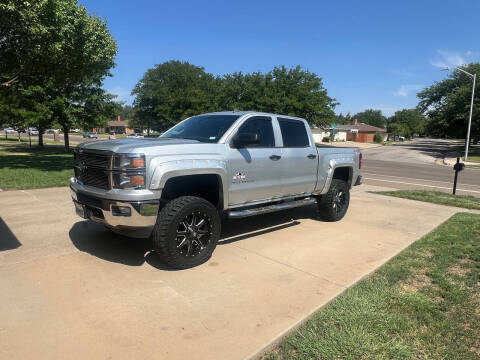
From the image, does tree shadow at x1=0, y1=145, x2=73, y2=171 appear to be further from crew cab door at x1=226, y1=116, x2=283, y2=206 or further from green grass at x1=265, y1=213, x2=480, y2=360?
green grass at x1=265, y1=213, x2=480, y2=360

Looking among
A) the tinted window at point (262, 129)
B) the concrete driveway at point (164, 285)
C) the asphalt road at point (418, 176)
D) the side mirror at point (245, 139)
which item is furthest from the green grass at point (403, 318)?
the asphalt road at point (418, 176)

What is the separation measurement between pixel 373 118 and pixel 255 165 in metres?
180

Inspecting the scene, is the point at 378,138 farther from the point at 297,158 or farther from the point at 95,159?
the point at 95,159

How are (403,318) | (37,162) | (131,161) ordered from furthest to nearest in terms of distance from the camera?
(37,162)
(131,161)
(403,318)

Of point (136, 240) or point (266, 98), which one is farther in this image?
point (266, 98)

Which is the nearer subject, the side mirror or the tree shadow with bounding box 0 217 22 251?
the side mirror

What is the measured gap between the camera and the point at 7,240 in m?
5.00

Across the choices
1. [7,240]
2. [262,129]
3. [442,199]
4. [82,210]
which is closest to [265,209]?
[262,129]

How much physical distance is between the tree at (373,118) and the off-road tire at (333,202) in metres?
175

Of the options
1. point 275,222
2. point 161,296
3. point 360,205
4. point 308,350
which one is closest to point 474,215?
point 360,205

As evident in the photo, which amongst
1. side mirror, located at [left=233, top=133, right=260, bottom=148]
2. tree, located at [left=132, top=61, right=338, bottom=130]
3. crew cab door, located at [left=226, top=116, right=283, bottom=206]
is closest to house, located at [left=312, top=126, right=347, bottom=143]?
tree, located at [left=132, top=61, right=338, bottom=130]

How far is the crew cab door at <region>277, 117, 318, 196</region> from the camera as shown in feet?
18.2

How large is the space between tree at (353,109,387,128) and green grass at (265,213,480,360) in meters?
177

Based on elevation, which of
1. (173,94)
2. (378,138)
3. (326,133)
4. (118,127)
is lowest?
(378,138)
